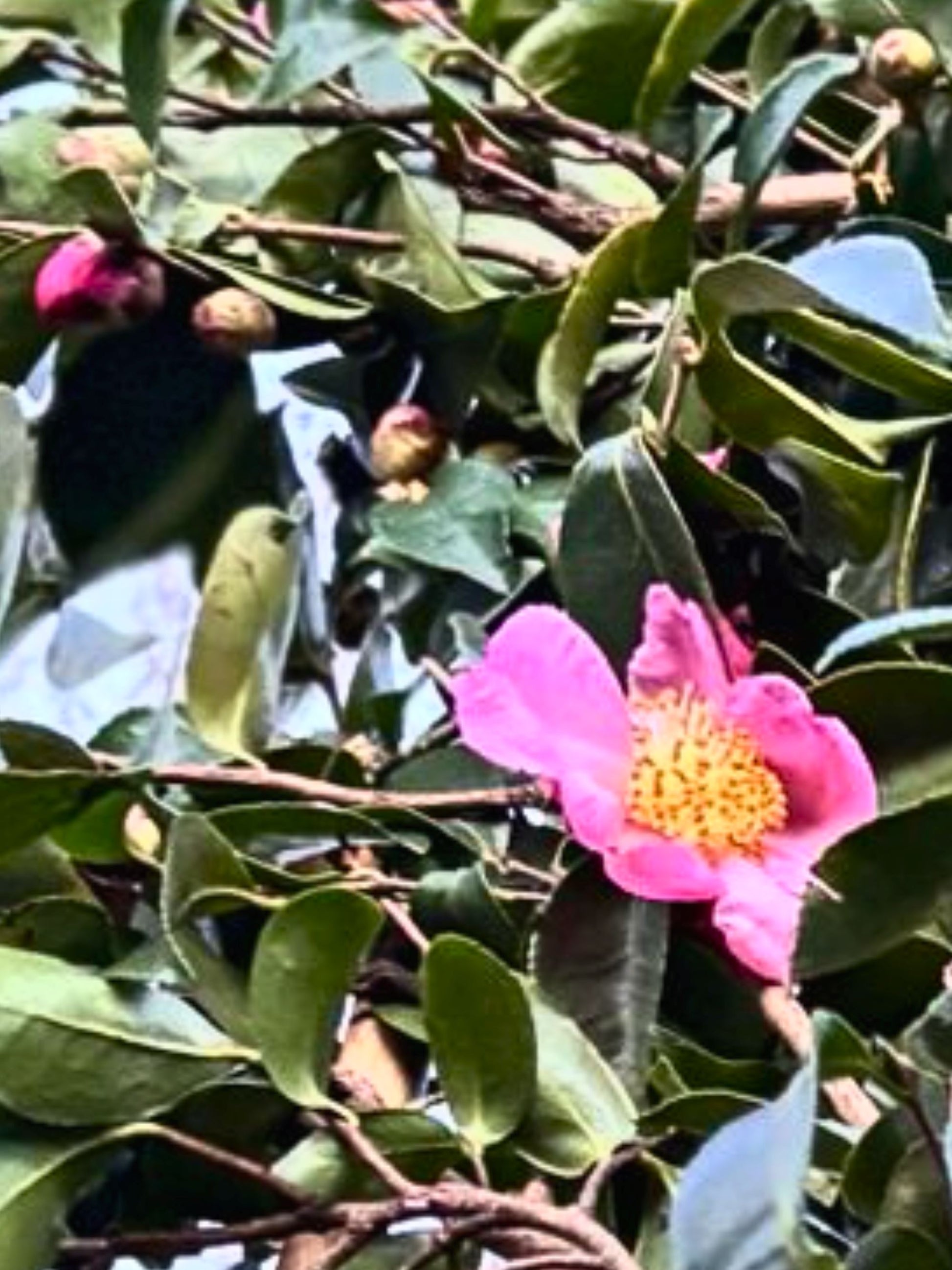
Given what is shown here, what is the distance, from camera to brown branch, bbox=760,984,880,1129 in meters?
0.51

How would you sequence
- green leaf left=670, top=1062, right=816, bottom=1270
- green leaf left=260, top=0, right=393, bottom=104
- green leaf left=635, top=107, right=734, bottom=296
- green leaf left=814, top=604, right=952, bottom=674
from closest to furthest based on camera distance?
green leaf left=670, top=1062, right=816, bottom=1270 < green leaf left=814, top=604, right=952, bottom=674 < green leaf left=635, top=107, right=734, bottom=296 < green leaf left=260, top=0, right=393, bottom=104

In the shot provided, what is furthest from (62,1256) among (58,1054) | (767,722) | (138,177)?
(138,177)

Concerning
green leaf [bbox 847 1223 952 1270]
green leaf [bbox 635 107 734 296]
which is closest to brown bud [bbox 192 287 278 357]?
green leaf [bbox 635 107 734 296]

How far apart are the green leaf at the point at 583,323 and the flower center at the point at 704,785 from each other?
117mm

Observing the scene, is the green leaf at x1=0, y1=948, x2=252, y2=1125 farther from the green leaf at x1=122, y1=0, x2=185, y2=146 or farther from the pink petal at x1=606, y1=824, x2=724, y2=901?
the green leaf at x1=122, y1=0, x2=185, y2=146

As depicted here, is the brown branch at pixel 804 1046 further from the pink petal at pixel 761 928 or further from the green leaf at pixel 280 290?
the green leaf at pixel 280 290

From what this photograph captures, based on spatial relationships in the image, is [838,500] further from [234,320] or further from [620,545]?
[234,320]

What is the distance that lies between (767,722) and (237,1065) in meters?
0.11

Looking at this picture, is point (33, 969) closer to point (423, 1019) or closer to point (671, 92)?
point (423, 1019)

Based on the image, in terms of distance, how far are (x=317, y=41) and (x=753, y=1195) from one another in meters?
0.40

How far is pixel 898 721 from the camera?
0.52 metres

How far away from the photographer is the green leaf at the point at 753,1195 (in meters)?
0.38

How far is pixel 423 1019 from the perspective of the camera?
1.77 ft

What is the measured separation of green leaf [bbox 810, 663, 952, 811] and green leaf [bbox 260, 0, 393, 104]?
26 cm
